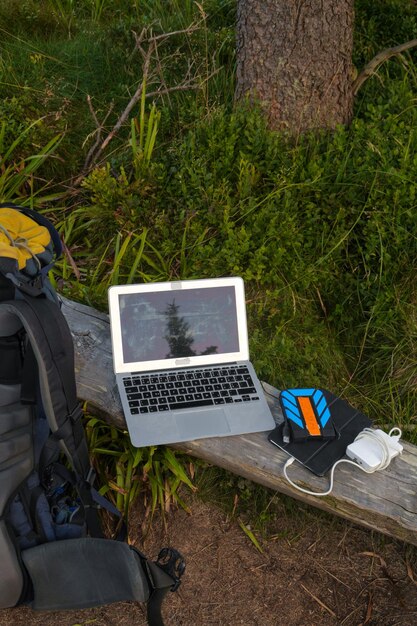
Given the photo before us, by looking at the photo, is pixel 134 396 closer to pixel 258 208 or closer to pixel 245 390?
pixel 245 390

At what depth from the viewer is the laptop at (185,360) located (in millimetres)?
2535

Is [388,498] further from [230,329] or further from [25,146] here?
[25,146]

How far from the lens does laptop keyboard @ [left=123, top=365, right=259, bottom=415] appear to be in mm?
2570

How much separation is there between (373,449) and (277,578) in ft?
2.31

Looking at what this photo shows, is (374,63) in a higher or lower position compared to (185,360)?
higher

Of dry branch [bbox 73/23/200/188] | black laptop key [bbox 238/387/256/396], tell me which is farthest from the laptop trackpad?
dry branch [bbox 73/23/200/188]

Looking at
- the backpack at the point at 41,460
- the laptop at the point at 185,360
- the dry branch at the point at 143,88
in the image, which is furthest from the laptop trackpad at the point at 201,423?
the dry branch at the point at 143,88

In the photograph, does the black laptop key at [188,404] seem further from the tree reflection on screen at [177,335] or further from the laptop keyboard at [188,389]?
the tree reflection on screen at [177,335]

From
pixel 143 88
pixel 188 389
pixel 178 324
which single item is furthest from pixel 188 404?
pixel 143 88

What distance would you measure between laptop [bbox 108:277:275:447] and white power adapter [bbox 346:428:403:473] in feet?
1.03

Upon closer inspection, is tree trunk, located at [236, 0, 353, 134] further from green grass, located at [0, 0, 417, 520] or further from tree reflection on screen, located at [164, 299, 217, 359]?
tree reflection on screen, located at [164, 299, 217, 359]

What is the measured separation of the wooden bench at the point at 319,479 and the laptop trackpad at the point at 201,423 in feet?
0.12

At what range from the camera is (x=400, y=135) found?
11.4 feet

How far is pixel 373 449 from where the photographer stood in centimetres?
238
